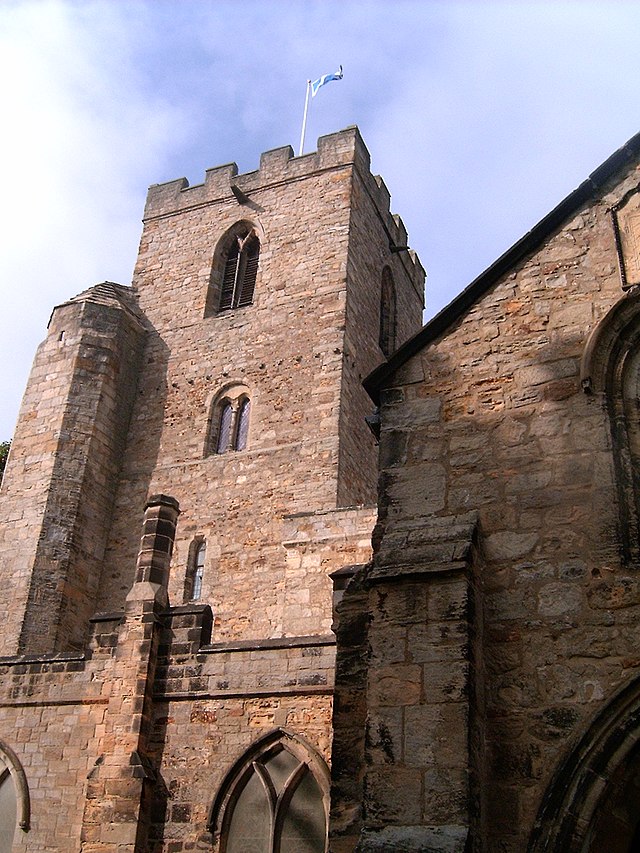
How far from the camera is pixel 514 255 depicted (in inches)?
298

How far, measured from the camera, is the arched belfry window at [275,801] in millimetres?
9867

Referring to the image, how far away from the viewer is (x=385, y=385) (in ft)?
24.7

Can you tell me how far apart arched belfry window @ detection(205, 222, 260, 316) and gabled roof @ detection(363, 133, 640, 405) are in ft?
47.7

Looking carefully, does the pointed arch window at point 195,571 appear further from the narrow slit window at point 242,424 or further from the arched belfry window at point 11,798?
the arched belfry window at point 11,798

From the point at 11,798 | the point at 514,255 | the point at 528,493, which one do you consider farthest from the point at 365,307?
the point at 528,493

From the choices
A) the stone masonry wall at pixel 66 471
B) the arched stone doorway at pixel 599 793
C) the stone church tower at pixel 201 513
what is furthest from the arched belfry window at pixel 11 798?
the arched stone doorway at pixel 599 793

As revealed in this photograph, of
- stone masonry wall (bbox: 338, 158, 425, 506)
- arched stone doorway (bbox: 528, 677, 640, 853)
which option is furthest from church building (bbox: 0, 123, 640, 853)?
stone masonry wall (bbox: 338, 158, 425, 506)

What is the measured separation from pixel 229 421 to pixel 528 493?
13985 millimetres

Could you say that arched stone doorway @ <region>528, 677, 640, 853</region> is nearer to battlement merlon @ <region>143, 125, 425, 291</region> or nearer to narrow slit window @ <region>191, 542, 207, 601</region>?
narrow slit window @ <region>191, 542, 207, 601</region>

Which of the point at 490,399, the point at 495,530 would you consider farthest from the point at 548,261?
the point at 495,530

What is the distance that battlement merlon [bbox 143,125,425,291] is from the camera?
22.6 meters

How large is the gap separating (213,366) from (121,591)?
5235mm

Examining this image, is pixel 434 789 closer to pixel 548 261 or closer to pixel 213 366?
pixel 548 261

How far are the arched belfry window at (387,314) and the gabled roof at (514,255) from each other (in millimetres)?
14715
